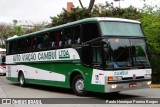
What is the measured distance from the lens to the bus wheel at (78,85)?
15.5m

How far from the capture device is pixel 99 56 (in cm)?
1415

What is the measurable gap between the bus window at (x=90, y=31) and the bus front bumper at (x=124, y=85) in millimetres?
2101

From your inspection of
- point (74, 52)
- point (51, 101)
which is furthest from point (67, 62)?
point (51, 101)

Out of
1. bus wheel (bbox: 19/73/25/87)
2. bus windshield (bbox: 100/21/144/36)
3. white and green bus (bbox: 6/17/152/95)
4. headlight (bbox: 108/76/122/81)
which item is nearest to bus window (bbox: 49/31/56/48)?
white and green bus (bbox: 6/17/152/95)

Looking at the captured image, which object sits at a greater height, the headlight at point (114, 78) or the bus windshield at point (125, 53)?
the bus windshield at point (125, 53)

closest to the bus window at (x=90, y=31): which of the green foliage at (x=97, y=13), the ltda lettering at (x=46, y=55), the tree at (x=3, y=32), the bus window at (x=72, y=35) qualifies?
the bus window at (x=72, y=35)

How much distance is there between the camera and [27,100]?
48.4ft

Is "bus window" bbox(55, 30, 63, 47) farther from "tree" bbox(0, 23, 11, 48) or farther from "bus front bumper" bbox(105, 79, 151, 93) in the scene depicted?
"tree" bbox(0, 23, 11, 48)

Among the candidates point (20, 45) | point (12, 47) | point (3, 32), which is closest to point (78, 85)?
point (20, 45)

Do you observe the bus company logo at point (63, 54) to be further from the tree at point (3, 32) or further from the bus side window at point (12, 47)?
the tree at point (3, 32)

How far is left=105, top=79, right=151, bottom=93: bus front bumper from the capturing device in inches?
540

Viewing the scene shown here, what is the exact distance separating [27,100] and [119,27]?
192 inches

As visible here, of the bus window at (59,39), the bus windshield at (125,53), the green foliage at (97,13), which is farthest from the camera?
the green foliage at (97,13)

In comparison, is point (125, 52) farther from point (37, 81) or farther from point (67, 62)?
point (37, 81)
